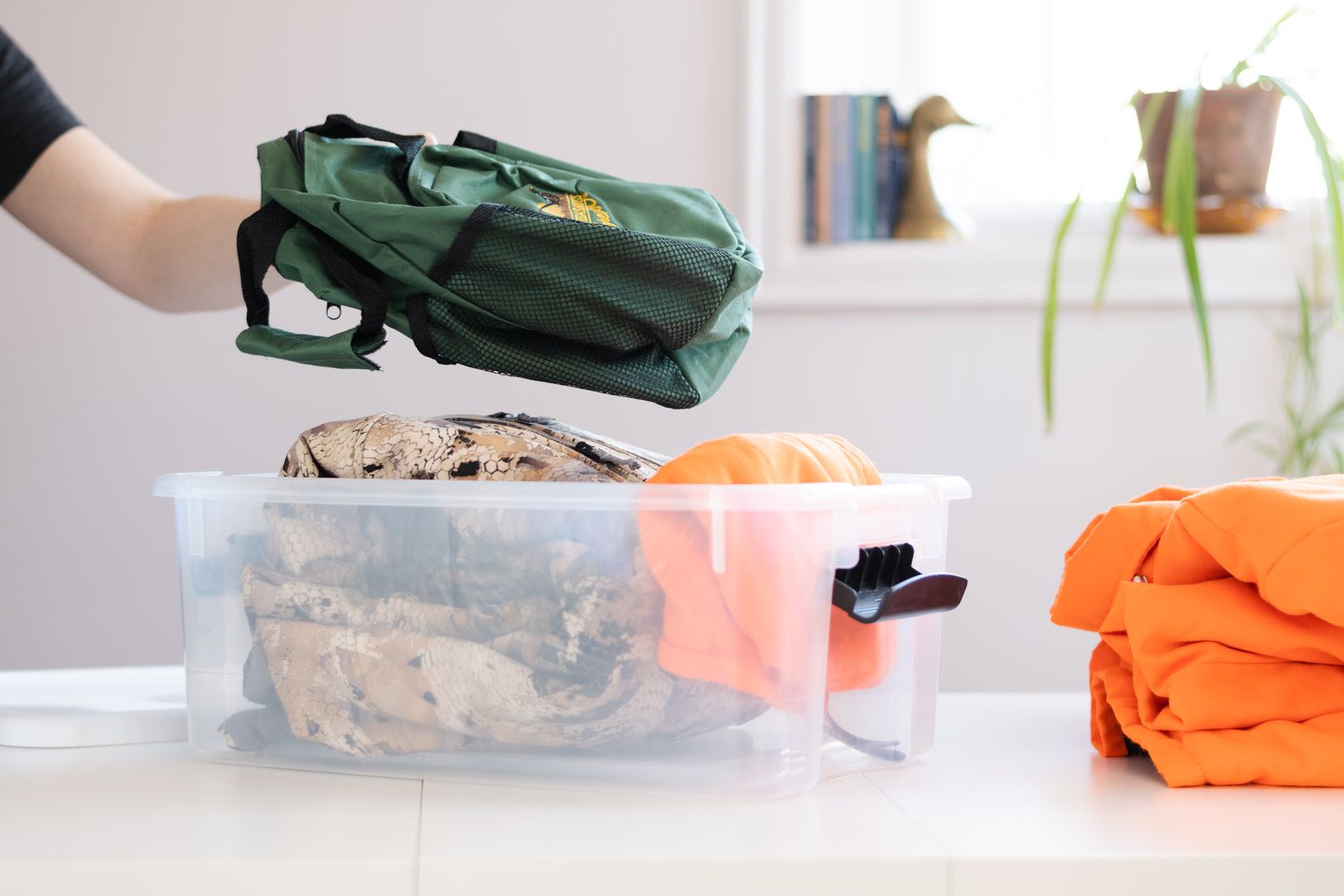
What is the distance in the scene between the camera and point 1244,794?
0.55 metres

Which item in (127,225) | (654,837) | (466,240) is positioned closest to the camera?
(654,837)

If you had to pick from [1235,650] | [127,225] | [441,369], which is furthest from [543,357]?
[441,369]

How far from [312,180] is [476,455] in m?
0.18

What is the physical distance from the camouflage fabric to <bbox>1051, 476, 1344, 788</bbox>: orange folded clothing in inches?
8.0

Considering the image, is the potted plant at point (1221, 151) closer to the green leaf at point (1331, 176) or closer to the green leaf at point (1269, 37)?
the green leaf at point (1269, 37)

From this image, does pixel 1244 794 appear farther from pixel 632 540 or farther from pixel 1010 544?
pixel 1010 544

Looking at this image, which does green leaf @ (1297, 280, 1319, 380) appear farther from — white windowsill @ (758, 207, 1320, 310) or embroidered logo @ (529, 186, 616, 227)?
embroidered logo @ (529, 186, 616, 227)

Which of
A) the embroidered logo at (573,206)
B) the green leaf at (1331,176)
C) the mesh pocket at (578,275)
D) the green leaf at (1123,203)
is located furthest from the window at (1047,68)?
the mesh pocket at (578,275)

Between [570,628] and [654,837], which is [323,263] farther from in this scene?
[654,837]

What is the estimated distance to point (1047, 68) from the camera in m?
1.88

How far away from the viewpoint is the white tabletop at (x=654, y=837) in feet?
1.46

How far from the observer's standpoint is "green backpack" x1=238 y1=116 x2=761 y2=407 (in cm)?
61

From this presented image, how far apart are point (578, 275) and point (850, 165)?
1.26 metres

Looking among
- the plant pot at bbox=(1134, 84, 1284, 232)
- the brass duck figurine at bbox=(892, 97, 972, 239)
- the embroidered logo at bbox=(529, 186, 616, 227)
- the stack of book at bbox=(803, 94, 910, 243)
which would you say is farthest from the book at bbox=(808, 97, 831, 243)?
the embroidered logo at bbox=(529, 186, 616, 227)
